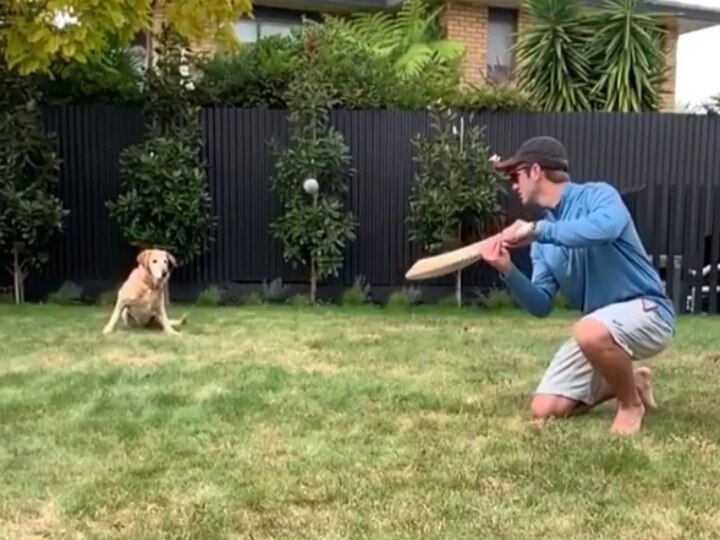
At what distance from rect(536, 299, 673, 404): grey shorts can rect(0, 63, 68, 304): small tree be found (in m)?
6.43

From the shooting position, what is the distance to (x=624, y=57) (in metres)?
11.3

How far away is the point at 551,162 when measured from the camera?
427cm

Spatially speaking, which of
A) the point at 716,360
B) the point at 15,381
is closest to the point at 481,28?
the point at 716,360

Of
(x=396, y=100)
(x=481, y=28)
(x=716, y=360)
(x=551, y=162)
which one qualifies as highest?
→ (x=481, y=28)

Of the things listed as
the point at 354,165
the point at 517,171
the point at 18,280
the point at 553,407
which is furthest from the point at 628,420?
the point at 18,280

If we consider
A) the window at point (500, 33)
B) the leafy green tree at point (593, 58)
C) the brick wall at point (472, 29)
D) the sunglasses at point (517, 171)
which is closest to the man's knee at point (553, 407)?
the sunglasses at point (517, 171)

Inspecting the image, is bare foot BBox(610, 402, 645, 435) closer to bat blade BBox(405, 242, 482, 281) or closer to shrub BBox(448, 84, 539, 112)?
bat blade BBox(405, 242, 482, 281)

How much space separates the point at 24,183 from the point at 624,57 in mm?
6721

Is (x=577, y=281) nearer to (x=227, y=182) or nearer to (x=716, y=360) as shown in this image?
(x=716, y=360)

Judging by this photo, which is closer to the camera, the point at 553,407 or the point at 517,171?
the point at 517,171

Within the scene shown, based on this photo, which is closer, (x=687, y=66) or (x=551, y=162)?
(x=551, y=162)

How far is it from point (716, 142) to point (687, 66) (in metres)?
11.8

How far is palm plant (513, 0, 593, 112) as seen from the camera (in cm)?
1138

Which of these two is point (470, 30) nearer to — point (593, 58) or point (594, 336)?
point (593, 58)
